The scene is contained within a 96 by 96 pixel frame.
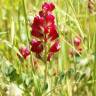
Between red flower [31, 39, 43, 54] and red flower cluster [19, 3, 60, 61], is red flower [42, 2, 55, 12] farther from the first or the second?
red flower [31, 39, 43, 54]

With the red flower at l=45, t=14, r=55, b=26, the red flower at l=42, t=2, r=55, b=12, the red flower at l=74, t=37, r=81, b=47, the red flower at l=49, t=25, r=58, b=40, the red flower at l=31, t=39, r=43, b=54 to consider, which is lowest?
the red flower at l=74, t=37, r=81, b=47

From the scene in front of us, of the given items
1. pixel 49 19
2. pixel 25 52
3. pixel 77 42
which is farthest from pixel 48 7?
pixel 77 42

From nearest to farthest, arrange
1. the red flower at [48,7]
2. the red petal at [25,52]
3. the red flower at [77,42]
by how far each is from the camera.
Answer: the red flower at [48,7]
the red petal at [25,52]
the red flower at [77,42]

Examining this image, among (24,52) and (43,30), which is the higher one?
(43,30)

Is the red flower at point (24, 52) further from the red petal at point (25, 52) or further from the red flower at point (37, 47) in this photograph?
the red flower at point (37, 47)

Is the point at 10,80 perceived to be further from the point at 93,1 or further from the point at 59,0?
the point at 59,0

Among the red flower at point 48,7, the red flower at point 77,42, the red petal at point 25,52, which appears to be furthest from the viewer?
the red flower at point 77,42

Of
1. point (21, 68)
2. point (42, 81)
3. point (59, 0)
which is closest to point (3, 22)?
point (59, 0)

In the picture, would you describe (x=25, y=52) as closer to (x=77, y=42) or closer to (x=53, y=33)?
(x=53, y=33)

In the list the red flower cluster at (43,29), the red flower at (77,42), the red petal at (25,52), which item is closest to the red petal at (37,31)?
the red flower cluster at (43,29)

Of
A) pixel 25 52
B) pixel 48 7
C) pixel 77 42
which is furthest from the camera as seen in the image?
pixel 77 42

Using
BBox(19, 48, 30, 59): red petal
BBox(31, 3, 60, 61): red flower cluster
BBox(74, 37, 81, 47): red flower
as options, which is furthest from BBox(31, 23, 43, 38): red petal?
BBox(74, 37, 81, 47): red flower

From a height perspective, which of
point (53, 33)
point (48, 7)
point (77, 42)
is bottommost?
point (77, 42)

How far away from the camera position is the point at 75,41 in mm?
2029
